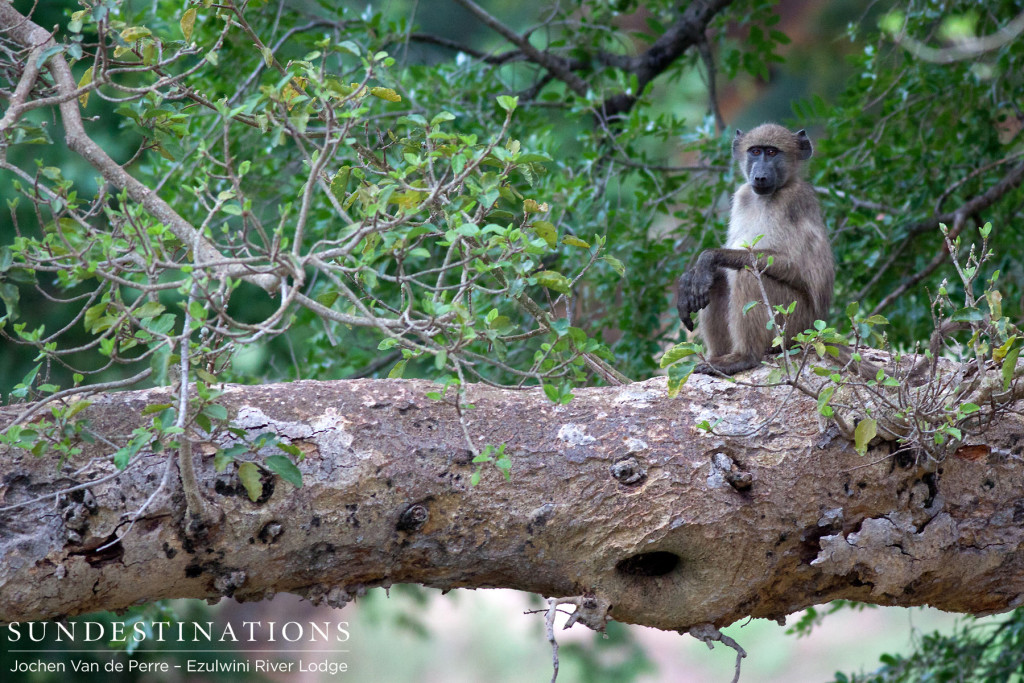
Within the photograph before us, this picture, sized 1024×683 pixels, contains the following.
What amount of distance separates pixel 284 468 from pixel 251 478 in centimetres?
10

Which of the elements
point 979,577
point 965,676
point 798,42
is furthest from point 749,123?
point 979,577

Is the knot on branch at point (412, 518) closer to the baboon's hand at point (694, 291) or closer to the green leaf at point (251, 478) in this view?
the green leaf at point (251, 478)

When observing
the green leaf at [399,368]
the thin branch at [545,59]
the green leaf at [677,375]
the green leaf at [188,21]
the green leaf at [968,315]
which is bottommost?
the green leaf at [677,375]

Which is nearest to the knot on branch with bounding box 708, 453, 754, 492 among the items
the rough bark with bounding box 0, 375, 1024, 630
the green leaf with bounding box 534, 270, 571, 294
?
the rough bark with bounding box 0, 375, 1024, 630

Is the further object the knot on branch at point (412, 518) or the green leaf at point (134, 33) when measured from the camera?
the knot on branch at point (412, 518)

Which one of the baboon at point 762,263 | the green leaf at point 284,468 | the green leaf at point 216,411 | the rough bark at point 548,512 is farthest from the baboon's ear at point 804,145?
the green leaf at point 216,411

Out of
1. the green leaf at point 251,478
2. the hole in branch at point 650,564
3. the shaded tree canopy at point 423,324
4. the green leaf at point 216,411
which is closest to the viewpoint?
the green leaf at point 216,411

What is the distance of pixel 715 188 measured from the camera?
6008mm

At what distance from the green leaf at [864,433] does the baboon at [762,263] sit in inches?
40.7

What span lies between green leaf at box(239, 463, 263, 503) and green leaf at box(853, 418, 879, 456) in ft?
5.79

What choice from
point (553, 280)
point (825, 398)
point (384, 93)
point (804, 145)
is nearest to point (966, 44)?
point (804, 145)

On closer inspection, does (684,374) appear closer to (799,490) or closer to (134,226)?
(799,490)

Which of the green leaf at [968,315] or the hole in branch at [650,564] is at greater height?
the green leaf at [968,315]

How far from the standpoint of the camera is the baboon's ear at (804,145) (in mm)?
5391
